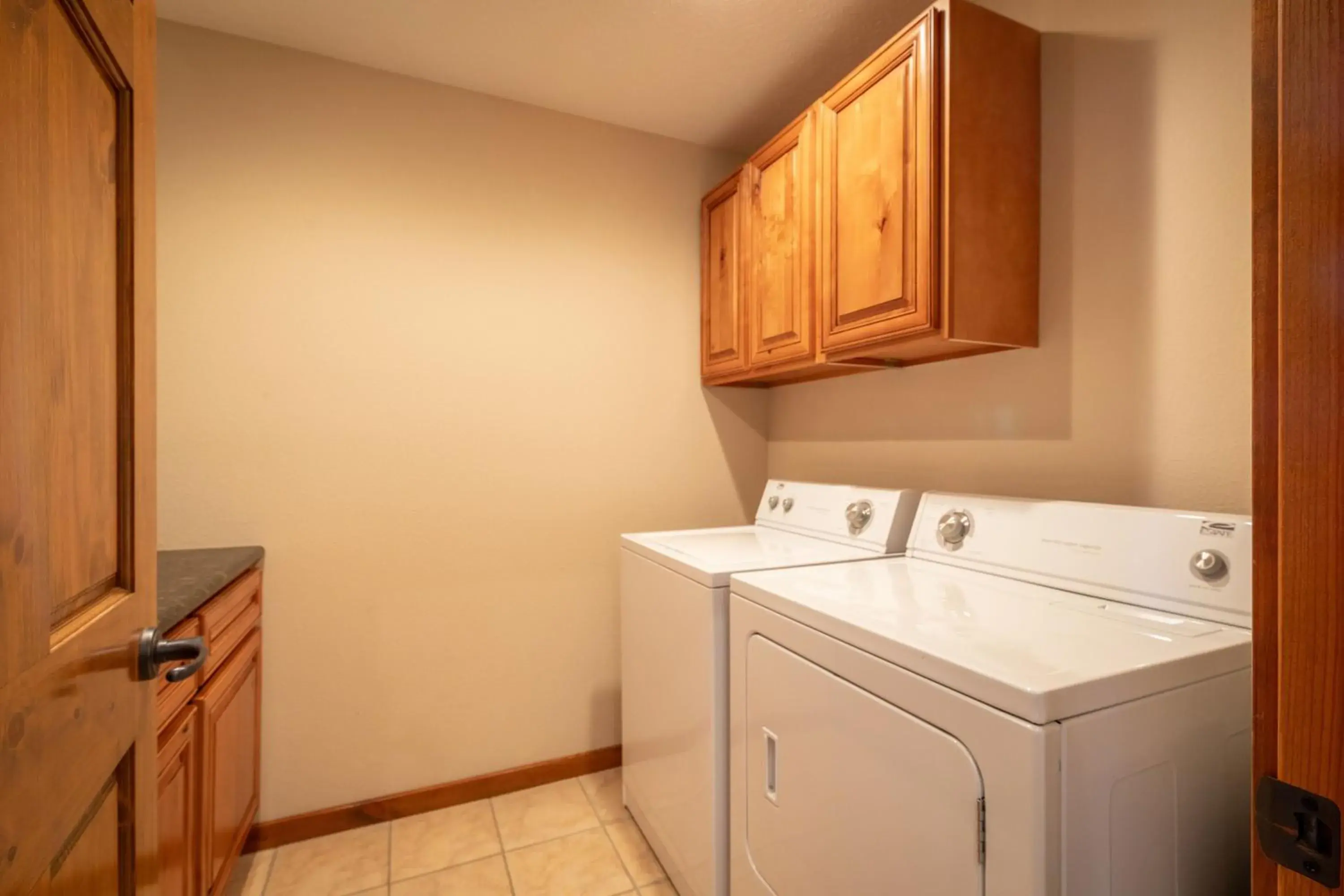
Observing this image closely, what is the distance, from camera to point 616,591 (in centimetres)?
221

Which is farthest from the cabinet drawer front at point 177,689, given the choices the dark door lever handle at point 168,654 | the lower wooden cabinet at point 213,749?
the dark door lever handle at point 168,654

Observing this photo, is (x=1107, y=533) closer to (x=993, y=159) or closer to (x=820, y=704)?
(x=820, y=704)

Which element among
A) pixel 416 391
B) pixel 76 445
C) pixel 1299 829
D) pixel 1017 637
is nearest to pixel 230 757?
pixel 416 391

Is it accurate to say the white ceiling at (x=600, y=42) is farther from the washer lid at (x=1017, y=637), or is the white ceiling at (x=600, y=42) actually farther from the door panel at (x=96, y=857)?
the door panel at (x=96, y=857)

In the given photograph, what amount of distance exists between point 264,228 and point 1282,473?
2.27 meters

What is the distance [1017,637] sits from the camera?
84cm

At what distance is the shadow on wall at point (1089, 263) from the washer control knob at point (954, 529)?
0.27m

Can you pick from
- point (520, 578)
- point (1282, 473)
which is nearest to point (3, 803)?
point (1282, 473)

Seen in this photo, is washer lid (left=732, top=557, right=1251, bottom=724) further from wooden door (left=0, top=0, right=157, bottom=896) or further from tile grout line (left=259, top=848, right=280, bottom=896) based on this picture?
tile grout line (left=259, top=848, right=280, bottom=896)

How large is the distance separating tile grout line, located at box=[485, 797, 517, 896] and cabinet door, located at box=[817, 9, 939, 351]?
1759 millimetres

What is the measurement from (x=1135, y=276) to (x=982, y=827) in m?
1.14

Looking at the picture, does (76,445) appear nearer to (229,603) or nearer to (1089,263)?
(229,603)

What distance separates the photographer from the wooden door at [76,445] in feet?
1.50

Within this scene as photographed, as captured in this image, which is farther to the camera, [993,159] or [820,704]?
[993,159]
